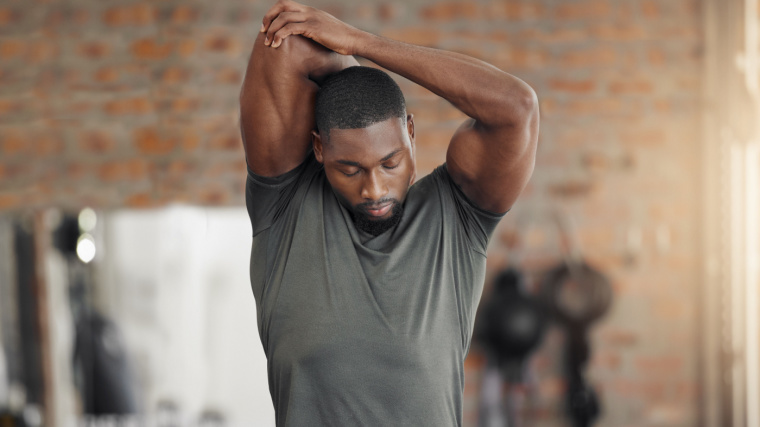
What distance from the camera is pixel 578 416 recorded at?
8.26ft

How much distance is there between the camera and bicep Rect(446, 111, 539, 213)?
1.18m

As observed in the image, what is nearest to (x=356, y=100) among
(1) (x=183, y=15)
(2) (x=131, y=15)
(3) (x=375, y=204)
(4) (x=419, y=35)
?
(3) (x=375, y=204)

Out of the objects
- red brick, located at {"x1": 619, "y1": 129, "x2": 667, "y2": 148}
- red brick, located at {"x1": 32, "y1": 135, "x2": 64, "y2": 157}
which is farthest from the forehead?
red brick, located at {"x1": 32, "y1": 135, "x2": 64, "y2": 157}

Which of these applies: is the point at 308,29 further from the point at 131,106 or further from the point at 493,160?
the point at 131,106

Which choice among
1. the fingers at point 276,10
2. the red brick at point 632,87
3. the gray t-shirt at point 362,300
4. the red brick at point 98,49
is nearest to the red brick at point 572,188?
the red brick at point 632,87

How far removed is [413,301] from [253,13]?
1858 mm

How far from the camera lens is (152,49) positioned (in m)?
2.72

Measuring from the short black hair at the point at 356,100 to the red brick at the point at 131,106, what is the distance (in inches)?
67.4

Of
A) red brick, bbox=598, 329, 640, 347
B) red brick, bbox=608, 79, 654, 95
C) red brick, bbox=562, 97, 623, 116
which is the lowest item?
red brick, bbox=598, 329, 640, 347

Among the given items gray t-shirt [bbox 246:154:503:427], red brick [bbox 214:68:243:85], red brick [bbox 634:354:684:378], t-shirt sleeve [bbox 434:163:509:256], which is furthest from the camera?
red brick [bbox 214:68:243:85]

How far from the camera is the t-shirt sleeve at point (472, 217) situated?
1.28 metres

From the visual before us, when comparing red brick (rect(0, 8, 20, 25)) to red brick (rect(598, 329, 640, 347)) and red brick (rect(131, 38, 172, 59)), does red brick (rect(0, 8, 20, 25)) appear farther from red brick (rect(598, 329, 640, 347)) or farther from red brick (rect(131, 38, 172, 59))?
red brick (rect(598, 329, 640, 347))

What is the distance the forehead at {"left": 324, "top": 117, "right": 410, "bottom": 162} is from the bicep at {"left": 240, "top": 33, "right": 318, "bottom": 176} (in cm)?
9

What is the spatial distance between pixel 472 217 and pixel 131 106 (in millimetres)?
1892
